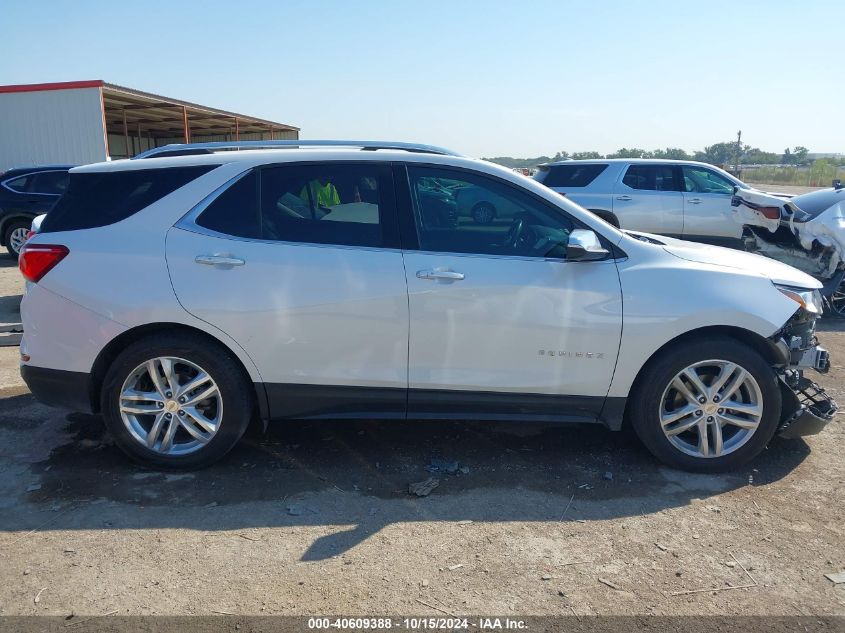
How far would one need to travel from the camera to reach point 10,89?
18250mm

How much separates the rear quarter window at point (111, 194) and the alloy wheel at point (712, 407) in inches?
122

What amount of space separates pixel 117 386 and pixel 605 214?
9431 millimetres

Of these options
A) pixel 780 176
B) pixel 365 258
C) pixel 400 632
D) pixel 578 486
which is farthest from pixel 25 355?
pixel 780 176

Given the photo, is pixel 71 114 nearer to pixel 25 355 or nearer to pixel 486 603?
pixel 25 355

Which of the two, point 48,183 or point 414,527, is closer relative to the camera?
point 414,527

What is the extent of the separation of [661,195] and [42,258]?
A: 1022cm

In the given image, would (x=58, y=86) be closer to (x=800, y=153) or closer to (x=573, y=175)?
(x=573, y=175)

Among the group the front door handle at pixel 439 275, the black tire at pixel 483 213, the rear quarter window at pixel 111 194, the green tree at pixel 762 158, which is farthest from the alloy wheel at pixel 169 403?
the green tree at pixel 762 158

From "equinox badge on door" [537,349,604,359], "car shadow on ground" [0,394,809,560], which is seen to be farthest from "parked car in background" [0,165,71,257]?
"equinox badge on door" [537,349,604,359]

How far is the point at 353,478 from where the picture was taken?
3.82m

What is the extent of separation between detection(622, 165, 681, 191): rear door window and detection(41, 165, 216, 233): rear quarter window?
9243 millimetres

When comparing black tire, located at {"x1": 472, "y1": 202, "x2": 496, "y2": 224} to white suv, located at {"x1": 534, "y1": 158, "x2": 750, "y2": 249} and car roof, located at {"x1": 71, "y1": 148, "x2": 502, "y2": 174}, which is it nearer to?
car roof, located at {"x1": 71, "y1": 148, "x2": 502, "y2": 174}

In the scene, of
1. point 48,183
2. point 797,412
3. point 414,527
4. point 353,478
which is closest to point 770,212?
point 797,412

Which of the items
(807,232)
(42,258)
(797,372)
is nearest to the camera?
(42,258)
